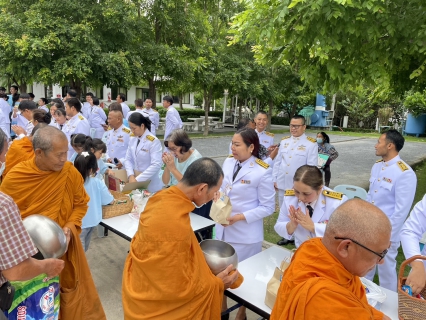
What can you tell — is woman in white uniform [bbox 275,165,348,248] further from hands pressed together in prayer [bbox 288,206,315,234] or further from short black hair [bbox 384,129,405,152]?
short black hair [bbox 384,129,405,152]

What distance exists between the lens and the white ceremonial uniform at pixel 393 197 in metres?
3.19

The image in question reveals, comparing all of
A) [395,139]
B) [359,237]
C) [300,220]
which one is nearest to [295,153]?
[395,139]

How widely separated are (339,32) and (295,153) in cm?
194

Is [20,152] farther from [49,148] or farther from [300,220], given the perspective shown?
[300,220]

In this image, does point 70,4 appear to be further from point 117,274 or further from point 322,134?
point 117,274

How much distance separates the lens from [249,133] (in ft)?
10.3

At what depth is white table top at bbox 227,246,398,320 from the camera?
7.10ft

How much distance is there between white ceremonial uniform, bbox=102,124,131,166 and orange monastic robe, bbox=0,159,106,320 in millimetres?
2938

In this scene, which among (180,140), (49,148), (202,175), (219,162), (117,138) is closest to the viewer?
(202,175)

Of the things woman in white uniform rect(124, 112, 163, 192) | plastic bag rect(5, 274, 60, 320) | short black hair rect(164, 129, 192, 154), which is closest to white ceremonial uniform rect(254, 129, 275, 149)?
woman in white uniform rect(124, 112, 163, 192)

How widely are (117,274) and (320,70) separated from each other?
4309mm

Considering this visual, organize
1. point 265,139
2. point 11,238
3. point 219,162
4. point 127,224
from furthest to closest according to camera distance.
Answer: point 219,162 < point 265,139 < point 127,224 < point 11,238

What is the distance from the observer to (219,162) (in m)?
10.1

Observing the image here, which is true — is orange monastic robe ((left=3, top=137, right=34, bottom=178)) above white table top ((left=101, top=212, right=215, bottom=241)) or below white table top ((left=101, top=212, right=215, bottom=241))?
above
